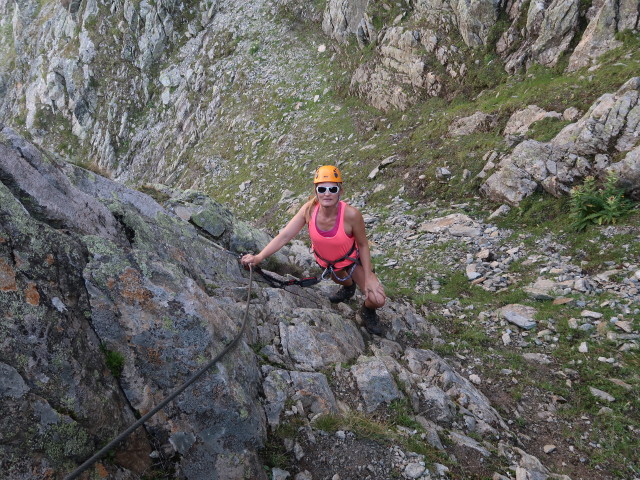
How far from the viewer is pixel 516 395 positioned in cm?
619

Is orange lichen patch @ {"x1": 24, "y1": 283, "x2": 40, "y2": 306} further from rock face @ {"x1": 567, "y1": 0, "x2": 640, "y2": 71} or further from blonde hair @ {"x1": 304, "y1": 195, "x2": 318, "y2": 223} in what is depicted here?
rock face @ {"x1": 567, "y1": 0, "x2": 640, "y2": 71}

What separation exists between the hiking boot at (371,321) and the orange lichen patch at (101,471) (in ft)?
15.6

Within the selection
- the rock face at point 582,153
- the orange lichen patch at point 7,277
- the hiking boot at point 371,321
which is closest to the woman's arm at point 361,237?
the hiking boot at point 371,321

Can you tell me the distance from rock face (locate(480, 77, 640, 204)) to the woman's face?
8299 mm

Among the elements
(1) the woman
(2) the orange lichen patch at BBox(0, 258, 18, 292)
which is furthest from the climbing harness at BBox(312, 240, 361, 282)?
(2) the orange lichen patch at BBox(0, 258, 18, 292)

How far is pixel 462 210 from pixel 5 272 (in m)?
12.1

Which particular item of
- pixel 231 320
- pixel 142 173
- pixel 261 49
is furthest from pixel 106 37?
pixel 231 320

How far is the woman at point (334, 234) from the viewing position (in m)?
5.68

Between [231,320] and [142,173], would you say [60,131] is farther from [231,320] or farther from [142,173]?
[231,320]

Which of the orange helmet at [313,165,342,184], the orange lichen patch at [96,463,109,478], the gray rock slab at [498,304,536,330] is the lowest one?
the gray rock slab at [498,304,536,330]

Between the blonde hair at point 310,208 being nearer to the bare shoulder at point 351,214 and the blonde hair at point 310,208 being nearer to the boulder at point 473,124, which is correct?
the bare shoulder at point 351,214

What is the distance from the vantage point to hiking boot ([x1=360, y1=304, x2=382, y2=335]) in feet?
22.9

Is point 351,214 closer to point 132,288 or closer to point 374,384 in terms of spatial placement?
point 374,384

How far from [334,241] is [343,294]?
76.0 inches
